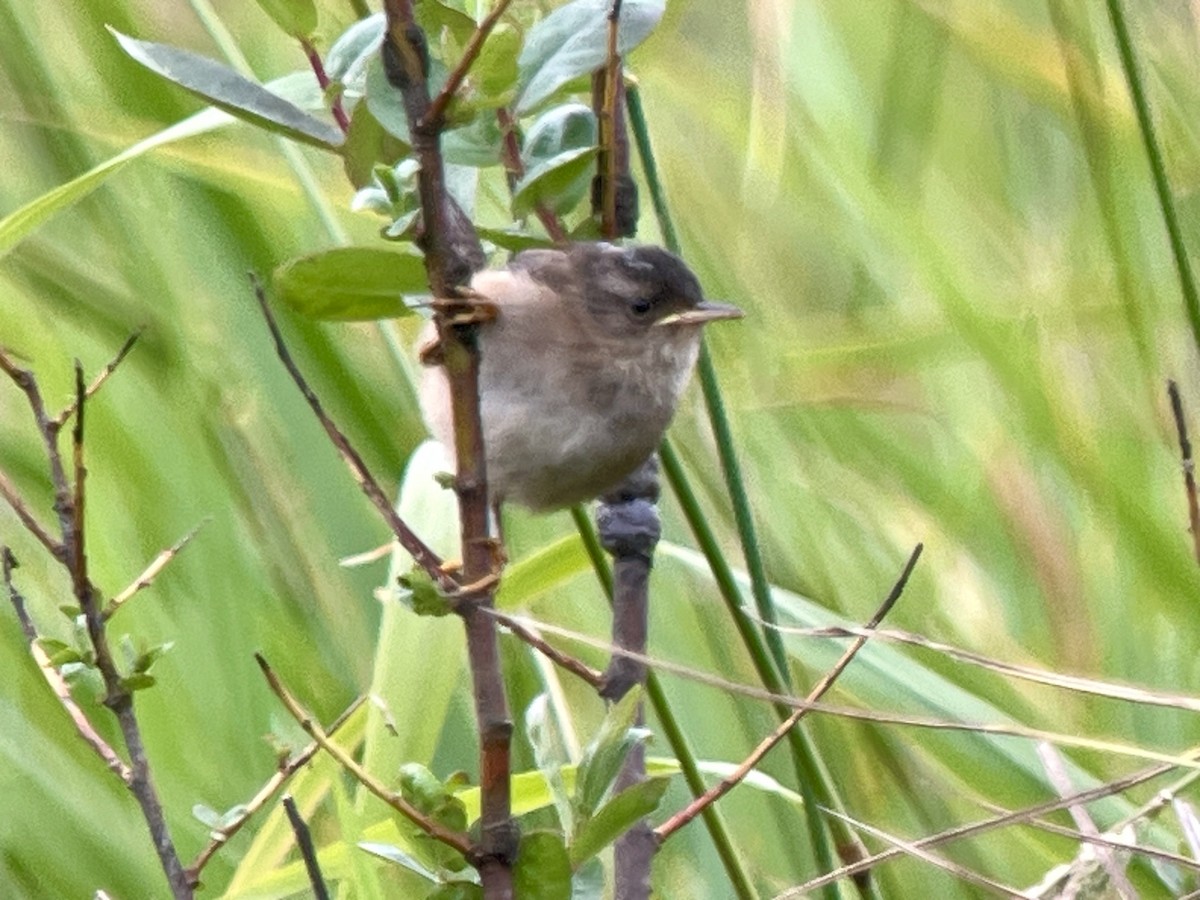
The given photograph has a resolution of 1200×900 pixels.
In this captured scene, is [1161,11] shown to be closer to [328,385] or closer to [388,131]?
[328,385]

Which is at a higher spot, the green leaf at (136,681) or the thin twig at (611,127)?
the thin twig at (611,127)

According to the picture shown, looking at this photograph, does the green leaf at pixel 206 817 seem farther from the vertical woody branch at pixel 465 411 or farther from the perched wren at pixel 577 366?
the perched wren at pixel 577 366

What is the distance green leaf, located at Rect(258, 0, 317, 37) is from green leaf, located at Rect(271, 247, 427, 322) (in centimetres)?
15

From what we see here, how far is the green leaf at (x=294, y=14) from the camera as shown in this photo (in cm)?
80

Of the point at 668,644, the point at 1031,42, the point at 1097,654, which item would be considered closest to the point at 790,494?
the point at 668,644

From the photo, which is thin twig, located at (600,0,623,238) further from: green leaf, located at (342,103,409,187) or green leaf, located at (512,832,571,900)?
green leaf, located at (512,832,571,900)

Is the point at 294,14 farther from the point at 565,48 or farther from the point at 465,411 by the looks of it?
the point at 465,411

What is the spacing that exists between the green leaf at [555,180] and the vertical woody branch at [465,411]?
0.30ft

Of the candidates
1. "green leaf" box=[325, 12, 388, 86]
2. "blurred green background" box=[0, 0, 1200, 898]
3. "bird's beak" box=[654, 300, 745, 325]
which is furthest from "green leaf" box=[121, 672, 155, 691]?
"bird's beak" box=[654, 300, 745, 325]

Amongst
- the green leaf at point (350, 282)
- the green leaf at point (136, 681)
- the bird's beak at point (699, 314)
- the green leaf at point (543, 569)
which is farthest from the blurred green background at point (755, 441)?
the green leaf at point (350, 282)

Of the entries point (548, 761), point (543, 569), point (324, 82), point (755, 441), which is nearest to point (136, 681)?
point (548, 761)

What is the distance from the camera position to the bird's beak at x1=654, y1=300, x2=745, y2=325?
1301 millimetres

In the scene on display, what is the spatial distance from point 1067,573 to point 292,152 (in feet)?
2.41

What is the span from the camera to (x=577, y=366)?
132 cm
